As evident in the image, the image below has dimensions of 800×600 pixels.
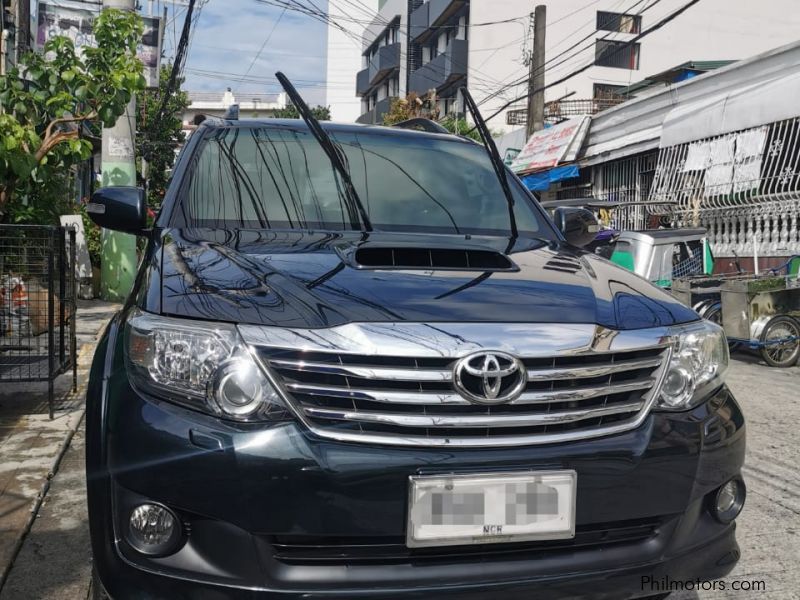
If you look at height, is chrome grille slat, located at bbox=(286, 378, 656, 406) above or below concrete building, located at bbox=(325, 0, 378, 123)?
below

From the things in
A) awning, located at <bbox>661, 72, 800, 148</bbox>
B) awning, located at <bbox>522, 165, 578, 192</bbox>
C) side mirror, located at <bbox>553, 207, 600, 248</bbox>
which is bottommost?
side mirror, located at <bbox>553, 207, 600, 248</bbox>

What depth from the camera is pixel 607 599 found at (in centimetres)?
183

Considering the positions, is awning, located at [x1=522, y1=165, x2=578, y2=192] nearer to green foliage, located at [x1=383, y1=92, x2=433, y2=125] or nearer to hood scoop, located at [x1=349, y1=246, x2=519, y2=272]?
green foliage, located at [x1=383, y1=92, x2=433, y2=125]

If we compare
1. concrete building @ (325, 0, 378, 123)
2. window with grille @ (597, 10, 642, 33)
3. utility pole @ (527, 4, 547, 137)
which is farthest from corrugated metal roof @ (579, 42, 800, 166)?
concrete building @ (325, 0, 378, 123)

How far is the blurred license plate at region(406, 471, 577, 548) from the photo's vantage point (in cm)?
170

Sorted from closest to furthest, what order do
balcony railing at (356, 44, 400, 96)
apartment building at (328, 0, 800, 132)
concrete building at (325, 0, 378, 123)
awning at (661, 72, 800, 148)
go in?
awning at (661, 72, 800, 148)
apartment building at (328, 0, 800, 132)
balcony railing at (356, 44, 400, 96)
concrete building at (325, 0, 378, 123)

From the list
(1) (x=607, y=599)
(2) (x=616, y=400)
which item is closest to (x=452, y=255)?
(2) (x=616, y=400)

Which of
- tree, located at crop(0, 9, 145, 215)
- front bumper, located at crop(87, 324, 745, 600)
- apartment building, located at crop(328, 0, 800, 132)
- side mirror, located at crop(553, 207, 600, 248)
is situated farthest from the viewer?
apartment building, located at crop(328, 0, 800, 132)

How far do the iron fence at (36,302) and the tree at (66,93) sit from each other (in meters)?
0.66

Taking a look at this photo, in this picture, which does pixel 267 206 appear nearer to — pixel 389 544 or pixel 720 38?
pixel 389 544

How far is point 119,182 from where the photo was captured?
10430 millimetres

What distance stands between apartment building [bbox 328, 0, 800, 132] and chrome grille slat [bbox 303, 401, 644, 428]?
26872 mm

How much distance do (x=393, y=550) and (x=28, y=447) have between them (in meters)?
3.07

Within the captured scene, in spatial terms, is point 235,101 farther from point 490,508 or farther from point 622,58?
point 490,508
